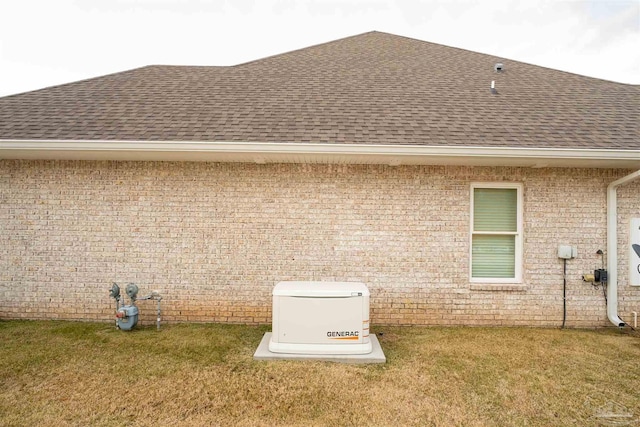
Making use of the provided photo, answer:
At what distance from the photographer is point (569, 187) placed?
5.79 meters

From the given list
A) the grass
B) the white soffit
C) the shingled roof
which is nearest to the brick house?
the shingled roof

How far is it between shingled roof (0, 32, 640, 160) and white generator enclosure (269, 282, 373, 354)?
2267mm

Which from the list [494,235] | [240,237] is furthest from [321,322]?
[494,235]

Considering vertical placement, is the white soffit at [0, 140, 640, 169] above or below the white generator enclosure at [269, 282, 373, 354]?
above

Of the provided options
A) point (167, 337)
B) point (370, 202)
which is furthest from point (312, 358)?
point (370, 202)

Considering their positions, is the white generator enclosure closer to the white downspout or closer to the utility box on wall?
the white downspout

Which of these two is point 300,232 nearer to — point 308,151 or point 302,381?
point 308,151

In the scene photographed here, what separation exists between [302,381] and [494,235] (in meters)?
3.95

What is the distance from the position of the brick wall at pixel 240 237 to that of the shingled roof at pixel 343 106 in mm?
577

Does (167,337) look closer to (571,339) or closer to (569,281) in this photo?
(571,339)

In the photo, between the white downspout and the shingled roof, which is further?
the white downspout

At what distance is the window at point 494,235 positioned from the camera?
589cm

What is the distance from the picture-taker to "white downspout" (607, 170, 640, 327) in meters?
5.70

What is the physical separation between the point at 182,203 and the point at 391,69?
5367 mm
